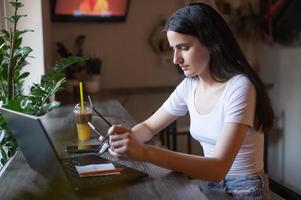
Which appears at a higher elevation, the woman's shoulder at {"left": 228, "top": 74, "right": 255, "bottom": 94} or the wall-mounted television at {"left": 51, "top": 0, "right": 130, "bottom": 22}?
the wall-mounted television at {"left": 51, "top": 0, "right": 130, "bottom": 22}

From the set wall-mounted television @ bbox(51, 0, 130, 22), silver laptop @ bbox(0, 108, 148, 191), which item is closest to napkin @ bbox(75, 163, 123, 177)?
silver laptop @ bbox(0, 108, 148, 191)

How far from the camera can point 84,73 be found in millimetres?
3061

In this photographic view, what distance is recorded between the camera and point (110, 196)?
1.05 meters

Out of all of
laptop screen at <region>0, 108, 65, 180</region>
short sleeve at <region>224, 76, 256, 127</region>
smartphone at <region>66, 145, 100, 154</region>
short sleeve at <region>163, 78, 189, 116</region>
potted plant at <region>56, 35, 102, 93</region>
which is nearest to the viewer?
laptop screen at <region>0, 108, 65, 180</region>

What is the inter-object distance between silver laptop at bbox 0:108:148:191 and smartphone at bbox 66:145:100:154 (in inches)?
4.9

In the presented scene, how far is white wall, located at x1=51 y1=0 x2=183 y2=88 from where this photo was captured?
323cm

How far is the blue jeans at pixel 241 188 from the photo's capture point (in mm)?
1396

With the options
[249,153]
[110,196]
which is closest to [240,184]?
[249,153]

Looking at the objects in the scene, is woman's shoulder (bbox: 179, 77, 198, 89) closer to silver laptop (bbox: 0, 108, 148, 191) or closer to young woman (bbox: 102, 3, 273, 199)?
young woman (bbox: 102, 3, 273, 199)

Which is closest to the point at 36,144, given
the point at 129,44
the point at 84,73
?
the point at 84,73

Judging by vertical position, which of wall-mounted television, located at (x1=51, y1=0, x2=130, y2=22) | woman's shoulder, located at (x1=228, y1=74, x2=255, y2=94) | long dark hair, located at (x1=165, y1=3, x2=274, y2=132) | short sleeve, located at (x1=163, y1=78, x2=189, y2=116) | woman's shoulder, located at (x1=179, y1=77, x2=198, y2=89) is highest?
wall-mounted television, located at (x1=51, y1=0, x2=130, y2=22)

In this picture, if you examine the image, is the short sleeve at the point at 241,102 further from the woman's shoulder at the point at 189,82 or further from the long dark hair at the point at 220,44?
the woman's shoulder at the point at 189,82

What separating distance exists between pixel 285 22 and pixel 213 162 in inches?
94.1

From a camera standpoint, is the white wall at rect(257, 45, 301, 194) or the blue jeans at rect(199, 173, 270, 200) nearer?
the blue jeans at rect(199, 173, 270, 200)
